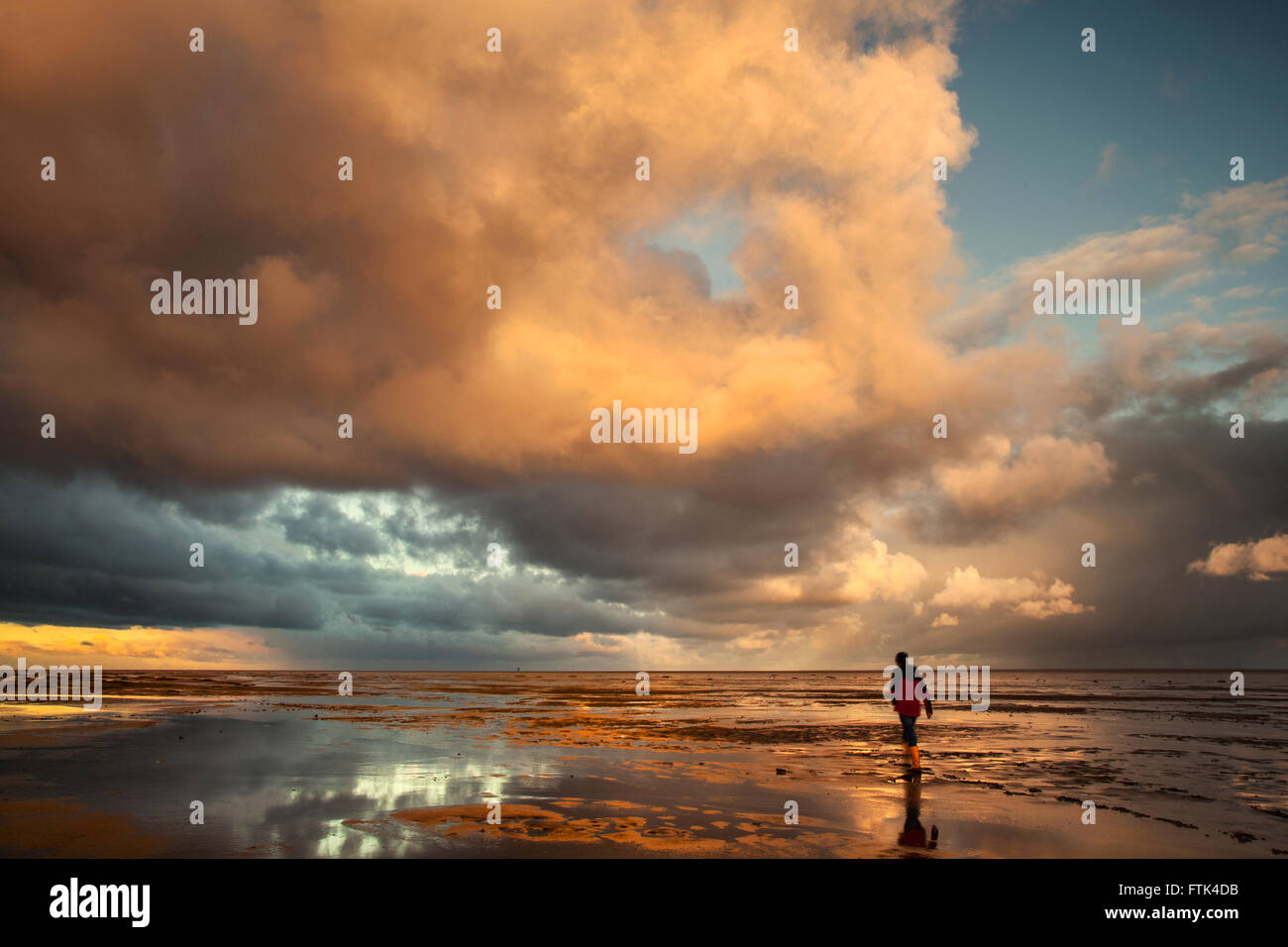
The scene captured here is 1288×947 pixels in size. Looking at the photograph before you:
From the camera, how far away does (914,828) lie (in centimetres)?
1223

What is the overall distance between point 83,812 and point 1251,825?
71.9 feet

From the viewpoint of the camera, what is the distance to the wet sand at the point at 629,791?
1113 centimetres

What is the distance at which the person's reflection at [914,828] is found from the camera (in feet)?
36.7

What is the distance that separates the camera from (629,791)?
1552 centimetres

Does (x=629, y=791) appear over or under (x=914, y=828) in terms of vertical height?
under

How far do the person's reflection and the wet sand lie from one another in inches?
2.4

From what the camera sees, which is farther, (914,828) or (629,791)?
(629,791)

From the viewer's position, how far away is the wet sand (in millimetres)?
11133

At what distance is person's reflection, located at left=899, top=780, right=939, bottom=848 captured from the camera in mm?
11172

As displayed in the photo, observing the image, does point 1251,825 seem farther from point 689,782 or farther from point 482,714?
point 482,714

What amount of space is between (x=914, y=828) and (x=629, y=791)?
611 cm

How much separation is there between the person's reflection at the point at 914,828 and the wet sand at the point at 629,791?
62 millimetres
